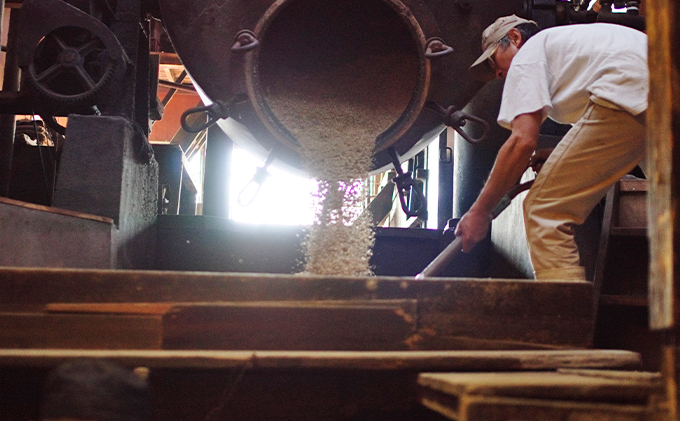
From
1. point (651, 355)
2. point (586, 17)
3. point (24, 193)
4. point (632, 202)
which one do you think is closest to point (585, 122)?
point (632, 202)

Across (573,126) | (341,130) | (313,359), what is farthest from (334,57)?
(313,359)

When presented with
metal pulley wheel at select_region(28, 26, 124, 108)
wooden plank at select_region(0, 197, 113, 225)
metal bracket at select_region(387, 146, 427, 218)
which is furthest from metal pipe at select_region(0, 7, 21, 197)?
metal bracket at select_region(387, 146, 427, 218)

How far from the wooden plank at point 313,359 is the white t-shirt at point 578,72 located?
900 mm

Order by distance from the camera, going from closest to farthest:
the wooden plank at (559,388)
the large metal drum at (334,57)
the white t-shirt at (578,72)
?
the wooden plank at (559,388)
the white t-shirt at (578,72)
the large metal drum at (334,57)

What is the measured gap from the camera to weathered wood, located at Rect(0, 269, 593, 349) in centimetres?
139

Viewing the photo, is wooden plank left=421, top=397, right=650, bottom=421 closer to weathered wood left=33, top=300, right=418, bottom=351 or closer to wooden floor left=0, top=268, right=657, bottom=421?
wooden floor left=0, top=268, right=657, bottom=421

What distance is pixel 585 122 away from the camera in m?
1.95

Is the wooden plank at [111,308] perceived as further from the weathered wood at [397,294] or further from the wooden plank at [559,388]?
the wooden plank at [559,388]

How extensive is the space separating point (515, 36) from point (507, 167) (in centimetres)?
58

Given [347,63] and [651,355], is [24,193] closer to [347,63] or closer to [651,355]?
[347,63]

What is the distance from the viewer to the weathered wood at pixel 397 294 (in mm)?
1390

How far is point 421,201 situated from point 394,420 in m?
1.43

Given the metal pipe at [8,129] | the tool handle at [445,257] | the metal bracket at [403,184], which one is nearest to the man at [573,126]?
the tool handle at [445,257]

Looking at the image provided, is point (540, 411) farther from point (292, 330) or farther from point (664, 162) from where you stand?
point (292, 330)
